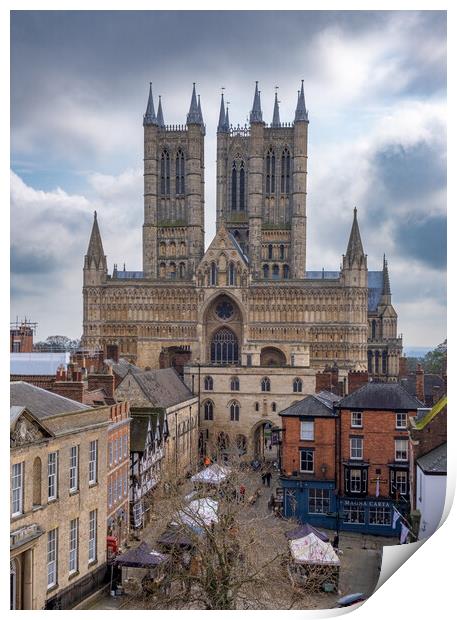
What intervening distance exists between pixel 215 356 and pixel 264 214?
1526cm

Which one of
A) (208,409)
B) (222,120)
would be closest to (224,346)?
(208,409)

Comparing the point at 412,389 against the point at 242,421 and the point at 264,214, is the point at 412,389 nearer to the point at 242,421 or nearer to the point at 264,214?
the point at 242,421

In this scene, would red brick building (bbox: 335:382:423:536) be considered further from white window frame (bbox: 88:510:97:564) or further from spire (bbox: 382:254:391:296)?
spire (bbox: 382:254:391:296)

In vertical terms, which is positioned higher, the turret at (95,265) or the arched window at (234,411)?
the turret at (95,265)

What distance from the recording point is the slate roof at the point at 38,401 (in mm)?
16312

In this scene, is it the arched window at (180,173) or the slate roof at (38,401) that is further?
the arched window at (180,173)

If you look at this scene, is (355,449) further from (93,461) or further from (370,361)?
(370,361)

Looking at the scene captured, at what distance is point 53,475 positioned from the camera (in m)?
15.8

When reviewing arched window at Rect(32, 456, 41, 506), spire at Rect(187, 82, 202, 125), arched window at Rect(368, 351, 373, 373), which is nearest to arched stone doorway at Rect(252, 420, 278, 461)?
arched window at Rect(368, 351, 373, 373)

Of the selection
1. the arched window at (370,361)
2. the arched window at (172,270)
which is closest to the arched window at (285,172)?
the arched window at (172,270)

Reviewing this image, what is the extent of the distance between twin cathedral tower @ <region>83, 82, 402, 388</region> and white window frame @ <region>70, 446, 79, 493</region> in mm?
31409

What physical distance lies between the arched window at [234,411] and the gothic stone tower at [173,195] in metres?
23.1

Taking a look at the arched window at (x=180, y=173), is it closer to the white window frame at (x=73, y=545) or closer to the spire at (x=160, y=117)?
the spire at (x=160, y=117)

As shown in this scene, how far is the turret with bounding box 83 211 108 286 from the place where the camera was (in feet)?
200
